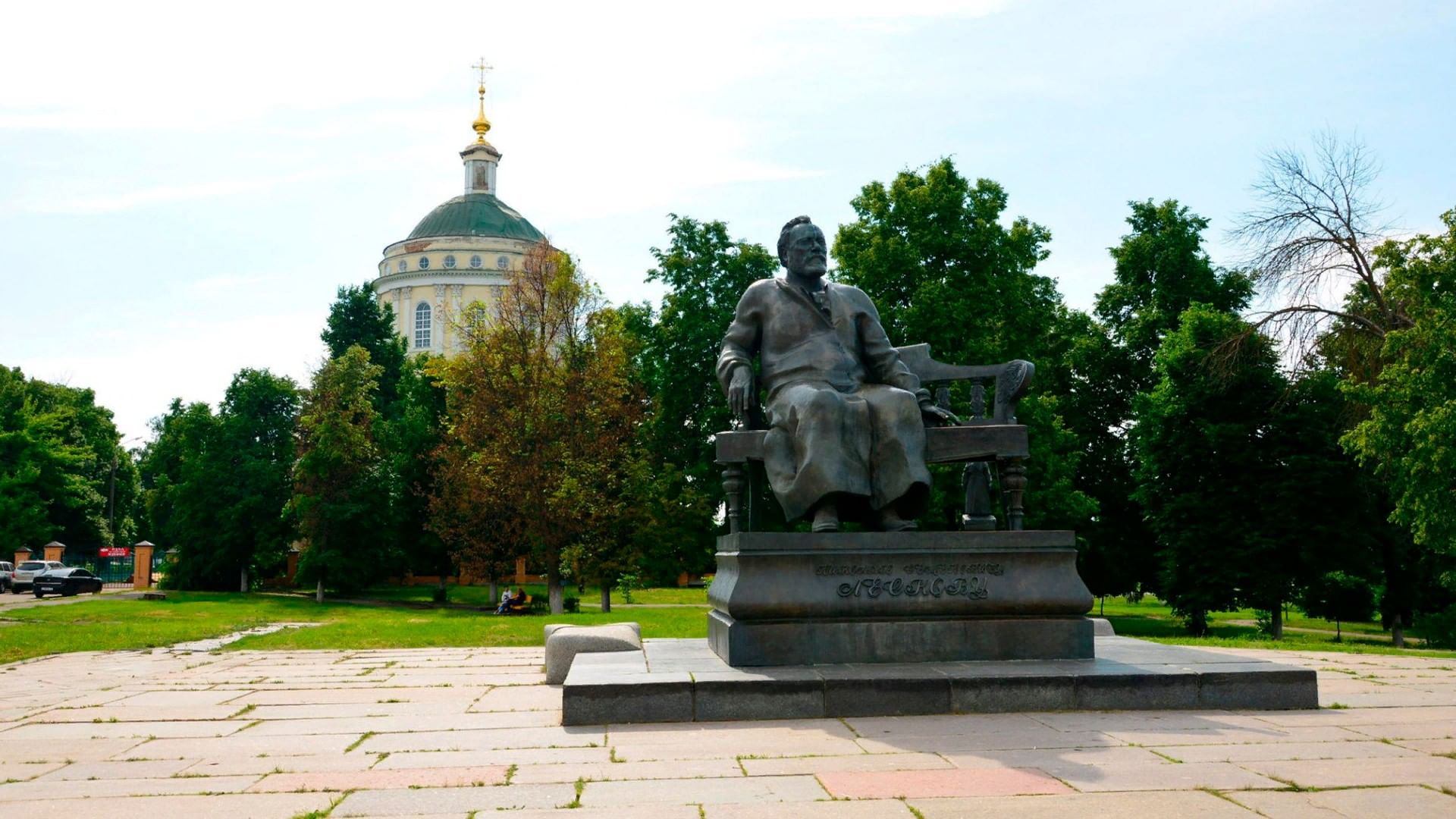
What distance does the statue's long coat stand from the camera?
8070 mm

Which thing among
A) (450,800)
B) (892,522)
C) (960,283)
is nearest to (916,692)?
(892,522)

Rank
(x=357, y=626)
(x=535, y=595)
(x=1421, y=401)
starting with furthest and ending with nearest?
(x=535, y=595) < (x=1421, y=401) < (x=357, y=626)

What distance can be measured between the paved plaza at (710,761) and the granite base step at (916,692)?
0.43 ft

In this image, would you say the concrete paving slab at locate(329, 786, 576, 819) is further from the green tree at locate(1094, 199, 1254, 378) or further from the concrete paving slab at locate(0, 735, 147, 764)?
the green tree at locate(1094, 199, 1254, 378)

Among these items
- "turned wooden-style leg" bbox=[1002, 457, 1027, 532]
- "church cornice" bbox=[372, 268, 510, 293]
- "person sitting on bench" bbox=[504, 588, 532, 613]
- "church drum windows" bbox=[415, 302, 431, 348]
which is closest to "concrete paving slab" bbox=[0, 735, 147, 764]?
"turned wooden-style leg" bbox=[1002, 457, 1027, 532]

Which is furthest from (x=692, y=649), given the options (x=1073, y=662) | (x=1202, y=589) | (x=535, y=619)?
(x=1202, y=589)

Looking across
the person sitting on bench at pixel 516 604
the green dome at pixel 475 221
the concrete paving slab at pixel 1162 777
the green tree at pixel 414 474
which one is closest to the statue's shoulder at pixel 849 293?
the concrete paving slab at pixel 1162 777

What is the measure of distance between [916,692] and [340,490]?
35.5m

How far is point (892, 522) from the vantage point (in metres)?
8.18

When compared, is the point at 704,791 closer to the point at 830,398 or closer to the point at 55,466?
the point at 830,398

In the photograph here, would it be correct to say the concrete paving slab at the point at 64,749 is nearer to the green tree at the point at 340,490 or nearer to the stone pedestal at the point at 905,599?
the stone pedestal at the point at 905,599

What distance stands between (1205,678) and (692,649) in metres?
3.67

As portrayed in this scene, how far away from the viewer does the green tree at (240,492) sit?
138 feet

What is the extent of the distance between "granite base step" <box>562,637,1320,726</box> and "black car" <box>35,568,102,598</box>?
4096 centimetres
